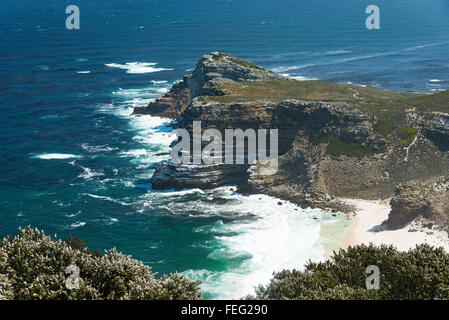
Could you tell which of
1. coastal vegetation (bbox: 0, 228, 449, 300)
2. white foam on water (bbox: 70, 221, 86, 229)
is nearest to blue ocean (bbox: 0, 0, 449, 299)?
white foam on water (bbox: 70, 221, 86, 229)

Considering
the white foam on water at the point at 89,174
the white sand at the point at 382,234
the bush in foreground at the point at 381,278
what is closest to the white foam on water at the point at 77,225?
the white foam on water at the point at 89,174

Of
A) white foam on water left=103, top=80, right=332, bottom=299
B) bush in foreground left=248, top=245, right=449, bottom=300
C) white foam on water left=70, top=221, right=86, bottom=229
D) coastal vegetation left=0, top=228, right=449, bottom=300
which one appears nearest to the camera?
coastal vegetation left=0, top=228, right=449, bottom=300

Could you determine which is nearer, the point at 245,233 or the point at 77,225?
the point at 245,233

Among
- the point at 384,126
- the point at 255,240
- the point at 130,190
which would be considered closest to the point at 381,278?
the point at 255,240

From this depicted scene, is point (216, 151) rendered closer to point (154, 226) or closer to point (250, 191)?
point (250, 191)

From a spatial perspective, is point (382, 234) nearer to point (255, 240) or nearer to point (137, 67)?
point (255, 240)

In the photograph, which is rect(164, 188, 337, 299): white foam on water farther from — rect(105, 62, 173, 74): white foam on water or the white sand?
rect(105, 62, 173, 74): white foam on water
